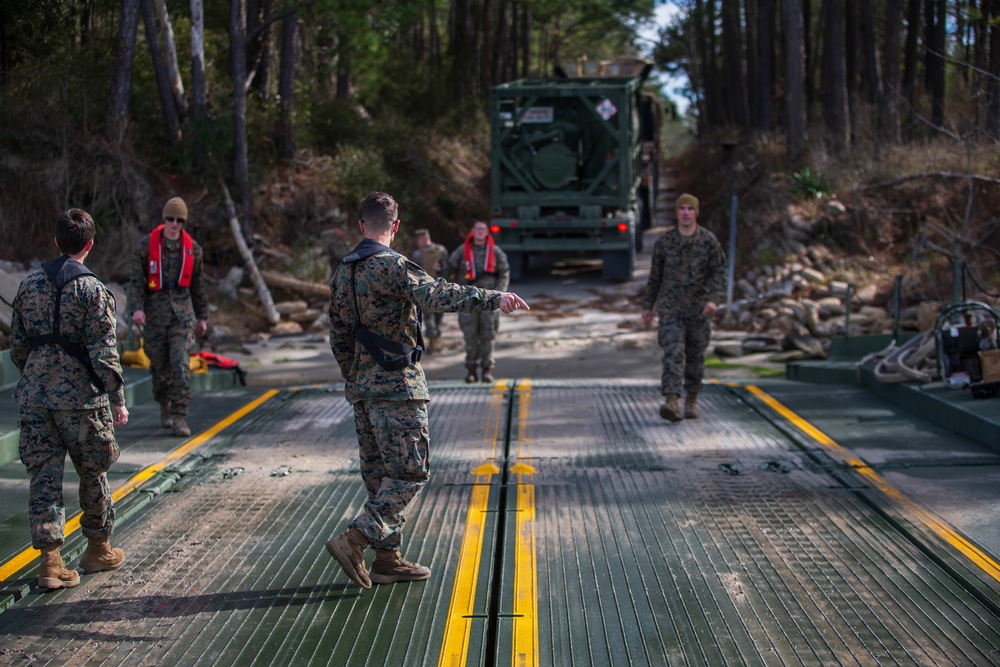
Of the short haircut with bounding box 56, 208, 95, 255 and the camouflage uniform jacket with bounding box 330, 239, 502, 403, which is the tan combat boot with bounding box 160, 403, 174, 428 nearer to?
the short haircut with bounding box 56, 208, 95, 255

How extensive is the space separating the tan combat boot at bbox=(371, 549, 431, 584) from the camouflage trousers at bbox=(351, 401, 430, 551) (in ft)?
0.24

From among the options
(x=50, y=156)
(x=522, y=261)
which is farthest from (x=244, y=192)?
(x=522, y=261)

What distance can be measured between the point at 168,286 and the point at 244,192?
1181cm

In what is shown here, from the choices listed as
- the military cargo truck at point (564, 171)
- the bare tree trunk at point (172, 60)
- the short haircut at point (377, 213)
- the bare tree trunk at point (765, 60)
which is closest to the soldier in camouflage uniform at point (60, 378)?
the short haircut at point (377, 213)

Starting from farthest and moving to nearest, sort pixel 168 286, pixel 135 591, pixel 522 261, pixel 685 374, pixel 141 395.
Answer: pixel 522 261
pixel 141 395
pixel 685 374
pixel 168 286
pixel 135 591

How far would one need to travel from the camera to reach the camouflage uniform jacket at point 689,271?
29.6 ft

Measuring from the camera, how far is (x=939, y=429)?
28.6ft

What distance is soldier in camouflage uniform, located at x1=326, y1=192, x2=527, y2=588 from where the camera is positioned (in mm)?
5191

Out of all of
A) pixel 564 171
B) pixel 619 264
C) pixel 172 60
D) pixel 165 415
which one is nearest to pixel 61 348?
pixel 165 415

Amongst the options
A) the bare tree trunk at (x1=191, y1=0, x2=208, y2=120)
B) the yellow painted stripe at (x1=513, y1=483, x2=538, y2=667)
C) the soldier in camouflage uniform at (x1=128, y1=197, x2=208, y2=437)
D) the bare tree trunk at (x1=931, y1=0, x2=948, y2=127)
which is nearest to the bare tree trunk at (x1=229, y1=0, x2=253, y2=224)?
the bare tree trunk at (x1=191, y1=0, x2=208, y2=120)

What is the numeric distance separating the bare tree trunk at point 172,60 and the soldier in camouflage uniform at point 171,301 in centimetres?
1064

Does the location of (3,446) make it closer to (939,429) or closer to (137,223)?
(939,429)

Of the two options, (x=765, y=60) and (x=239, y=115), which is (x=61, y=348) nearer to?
(x=239, y=115)

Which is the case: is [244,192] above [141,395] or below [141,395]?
above
